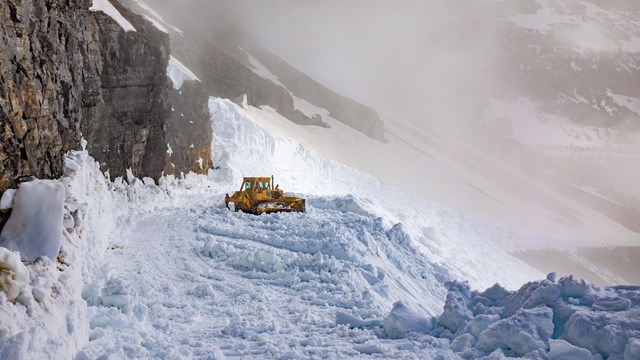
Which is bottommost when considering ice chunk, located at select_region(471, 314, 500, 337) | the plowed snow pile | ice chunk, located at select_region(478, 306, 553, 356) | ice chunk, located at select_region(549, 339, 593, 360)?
the plowed snow pile

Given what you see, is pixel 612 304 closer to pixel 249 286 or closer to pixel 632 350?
pixel 632 350

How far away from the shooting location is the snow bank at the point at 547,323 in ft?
16.1

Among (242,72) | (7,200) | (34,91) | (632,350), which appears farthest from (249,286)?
(242,72)

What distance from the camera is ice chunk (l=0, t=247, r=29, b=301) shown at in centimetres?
503

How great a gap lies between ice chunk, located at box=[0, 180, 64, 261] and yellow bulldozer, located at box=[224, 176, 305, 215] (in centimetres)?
906

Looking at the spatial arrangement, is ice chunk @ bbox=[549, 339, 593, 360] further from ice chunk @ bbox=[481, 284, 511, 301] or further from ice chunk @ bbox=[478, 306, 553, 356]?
ice chunk @ bbox=[481, 284, 511, 301]

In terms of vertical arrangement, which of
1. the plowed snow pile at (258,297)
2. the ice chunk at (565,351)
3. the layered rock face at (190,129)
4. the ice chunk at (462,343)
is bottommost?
the layered rock face at (190,129)

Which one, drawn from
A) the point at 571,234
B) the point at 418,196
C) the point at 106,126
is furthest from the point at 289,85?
the point at 106,126

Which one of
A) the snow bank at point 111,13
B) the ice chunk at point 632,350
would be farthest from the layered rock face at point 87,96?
the ice chunk at point 632,350

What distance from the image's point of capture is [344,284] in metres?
9.13

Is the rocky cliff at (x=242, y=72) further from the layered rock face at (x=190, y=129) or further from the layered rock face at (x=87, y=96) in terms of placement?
the layered rock face at (x=87, y=96)

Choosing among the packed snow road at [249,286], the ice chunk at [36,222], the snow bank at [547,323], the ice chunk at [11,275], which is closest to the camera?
the snow bank at [547,323]

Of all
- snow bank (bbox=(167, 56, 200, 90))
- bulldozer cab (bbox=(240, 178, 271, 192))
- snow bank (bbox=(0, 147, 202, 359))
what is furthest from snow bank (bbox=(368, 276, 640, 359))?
snow bank (bbox=(167, 56, 200, 90))

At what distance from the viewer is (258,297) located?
8.38 meters
